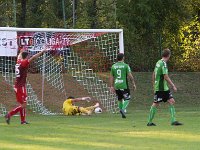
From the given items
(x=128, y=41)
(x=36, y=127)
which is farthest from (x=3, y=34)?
(x=128, y=41)

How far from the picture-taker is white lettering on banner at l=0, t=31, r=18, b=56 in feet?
79.7

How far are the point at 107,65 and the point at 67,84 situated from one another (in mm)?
2539

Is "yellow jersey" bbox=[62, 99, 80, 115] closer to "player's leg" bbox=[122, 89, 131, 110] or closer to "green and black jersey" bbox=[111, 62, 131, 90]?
"green and black jersey" bbox=[111, 62, 131, 90]

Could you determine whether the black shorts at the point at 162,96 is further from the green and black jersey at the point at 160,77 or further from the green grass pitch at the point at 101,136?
the green grass pitch at the point at 101,136

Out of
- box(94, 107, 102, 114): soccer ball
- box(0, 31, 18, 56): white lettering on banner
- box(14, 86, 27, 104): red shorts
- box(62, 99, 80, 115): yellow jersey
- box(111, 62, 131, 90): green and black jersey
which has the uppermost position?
box(0, 31, 18, 56): white lettering on banner

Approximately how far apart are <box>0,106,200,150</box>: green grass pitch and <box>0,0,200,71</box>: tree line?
70.7 ft

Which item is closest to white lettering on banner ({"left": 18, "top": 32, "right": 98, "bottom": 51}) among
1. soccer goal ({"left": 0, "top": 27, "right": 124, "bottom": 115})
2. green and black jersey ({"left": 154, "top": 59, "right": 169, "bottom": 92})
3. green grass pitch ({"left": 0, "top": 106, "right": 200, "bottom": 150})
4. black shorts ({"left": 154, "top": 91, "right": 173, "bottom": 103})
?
soccer goal ({"left": 0, "top": 27, "right": 124, "bottom": 115})

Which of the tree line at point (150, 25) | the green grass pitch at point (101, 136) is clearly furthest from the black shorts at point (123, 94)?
the tree line at point (150, 25)

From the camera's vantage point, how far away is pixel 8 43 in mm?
24391

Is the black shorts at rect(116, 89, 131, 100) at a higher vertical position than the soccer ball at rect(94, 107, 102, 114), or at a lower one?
higher

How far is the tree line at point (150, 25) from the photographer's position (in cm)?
3994

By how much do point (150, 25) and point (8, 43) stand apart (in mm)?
17054

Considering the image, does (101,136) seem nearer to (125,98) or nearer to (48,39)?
(125,98)

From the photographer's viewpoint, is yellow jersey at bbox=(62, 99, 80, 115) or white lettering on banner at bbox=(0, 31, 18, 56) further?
white lettering on banner at bbox=(0, 31, 18, 56)
